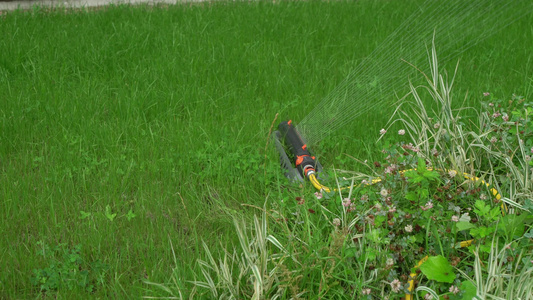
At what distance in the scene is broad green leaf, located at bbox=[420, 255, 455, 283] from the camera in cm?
214

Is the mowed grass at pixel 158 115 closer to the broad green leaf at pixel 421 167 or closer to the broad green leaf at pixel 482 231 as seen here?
the broad green leaf at pixel 421 167

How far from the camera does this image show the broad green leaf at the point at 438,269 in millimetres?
2137

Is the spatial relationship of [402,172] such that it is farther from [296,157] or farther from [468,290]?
[296,157]

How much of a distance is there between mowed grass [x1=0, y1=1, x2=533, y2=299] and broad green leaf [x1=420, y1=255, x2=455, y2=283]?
3.24 feet

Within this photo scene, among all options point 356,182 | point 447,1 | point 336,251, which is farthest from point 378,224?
point 447,1

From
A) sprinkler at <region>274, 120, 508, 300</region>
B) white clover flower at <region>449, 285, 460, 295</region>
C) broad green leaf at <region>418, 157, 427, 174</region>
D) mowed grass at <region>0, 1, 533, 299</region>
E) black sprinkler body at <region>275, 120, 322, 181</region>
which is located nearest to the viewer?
white clover flower at <region>449, 285, 460, 295</region>

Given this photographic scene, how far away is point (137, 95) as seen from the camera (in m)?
4.15

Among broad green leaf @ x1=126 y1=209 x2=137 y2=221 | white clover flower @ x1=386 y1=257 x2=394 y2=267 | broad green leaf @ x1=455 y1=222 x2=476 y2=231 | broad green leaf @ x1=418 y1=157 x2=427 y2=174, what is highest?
broad green leaf @ x1=418 y1=157 x2=427 y2=174

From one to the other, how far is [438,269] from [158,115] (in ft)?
8.05

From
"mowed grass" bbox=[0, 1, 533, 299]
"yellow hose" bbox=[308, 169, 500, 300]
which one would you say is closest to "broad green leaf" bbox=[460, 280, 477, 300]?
"yellow hose" bbox=[308, 169, 500, 300]

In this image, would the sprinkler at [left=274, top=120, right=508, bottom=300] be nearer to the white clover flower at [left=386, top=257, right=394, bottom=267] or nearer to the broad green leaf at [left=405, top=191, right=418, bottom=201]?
the broad green leaf at [left=405, top=191, right=418, bottom=201]

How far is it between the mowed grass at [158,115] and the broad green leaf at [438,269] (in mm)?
989

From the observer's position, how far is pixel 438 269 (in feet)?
7.11

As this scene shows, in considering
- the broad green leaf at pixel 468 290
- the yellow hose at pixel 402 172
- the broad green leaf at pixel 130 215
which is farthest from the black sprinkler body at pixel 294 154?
the broad green leaf at pixel 468 290
